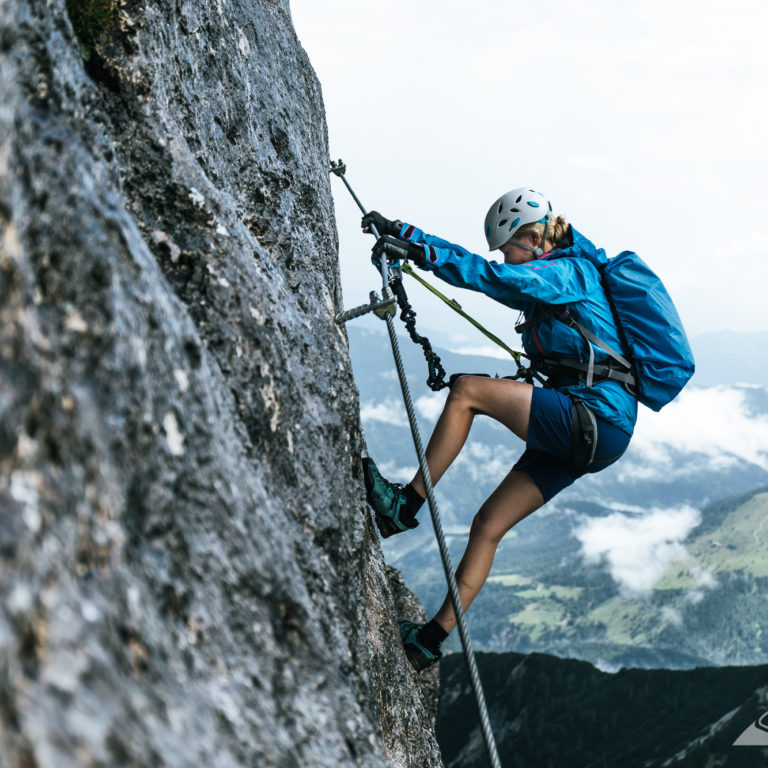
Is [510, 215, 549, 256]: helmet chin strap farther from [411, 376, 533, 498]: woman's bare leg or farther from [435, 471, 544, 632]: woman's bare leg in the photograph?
[435, 471, 544, 632]: woman's bare leg

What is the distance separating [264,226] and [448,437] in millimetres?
3012

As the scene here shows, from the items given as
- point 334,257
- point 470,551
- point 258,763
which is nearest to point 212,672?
point 258,763

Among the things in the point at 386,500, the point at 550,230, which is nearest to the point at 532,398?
the point at 386,500

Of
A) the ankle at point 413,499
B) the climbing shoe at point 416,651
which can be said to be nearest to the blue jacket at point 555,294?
the ankle at point 413,499

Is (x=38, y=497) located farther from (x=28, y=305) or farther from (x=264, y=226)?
(x=264, y=226)

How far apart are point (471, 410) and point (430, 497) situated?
1322 millimetres

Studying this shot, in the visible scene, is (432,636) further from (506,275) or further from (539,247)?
(539,247)

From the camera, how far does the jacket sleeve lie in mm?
6910

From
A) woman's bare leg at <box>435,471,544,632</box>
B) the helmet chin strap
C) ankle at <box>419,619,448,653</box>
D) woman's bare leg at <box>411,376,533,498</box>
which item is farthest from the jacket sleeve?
ankle at <box>419,619,448,653</box>

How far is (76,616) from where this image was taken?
8.38ft

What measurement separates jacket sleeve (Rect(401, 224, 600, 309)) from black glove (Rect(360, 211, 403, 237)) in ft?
0.29

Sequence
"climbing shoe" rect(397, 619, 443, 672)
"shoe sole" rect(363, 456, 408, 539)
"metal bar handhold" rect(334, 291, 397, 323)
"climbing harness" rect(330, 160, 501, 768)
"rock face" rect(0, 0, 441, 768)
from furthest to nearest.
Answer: "climbing shoe" rect(397, 619, 443, 672) < "shoe sole" rect(363, 456, 408, 539) < "metal bar handhold" rect(334, 291, 397, 323) < "climbing harness" rect(330, 160, 501, 768) < "rock face" rect(0, 0, 441, 768)

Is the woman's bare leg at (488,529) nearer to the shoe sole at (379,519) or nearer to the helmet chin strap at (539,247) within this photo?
the shoe sole at (379,519)

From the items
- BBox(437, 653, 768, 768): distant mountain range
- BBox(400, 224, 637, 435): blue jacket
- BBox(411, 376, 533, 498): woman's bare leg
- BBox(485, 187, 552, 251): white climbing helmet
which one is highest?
BBox(485, 187, 552, 251): white climbing helmet
